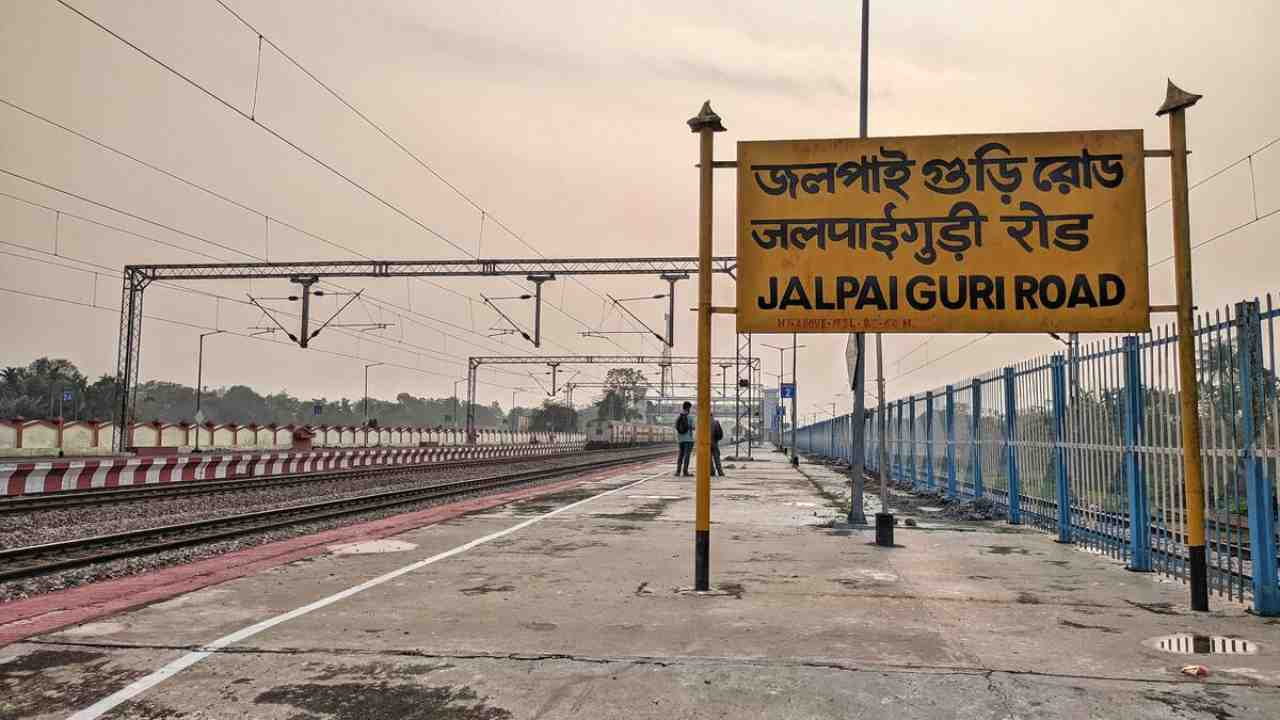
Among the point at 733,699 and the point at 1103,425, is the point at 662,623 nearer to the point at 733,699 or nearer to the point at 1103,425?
the point at 733,699

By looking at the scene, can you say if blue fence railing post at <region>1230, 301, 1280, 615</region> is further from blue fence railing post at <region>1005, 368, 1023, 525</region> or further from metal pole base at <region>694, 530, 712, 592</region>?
blue fence railing post at <region>1005, 368, 1023, 525</region>

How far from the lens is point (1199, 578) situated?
5812mm

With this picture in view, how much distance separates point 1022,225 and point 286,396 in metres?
166

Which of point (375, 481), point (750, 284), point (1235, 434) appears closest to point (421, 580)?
point (750, 284)

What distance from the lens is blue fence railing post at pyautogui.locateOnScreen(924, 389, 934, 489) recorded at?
686 inches

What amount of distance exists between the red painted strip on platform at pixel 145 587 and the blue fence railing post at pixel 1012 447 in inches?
315

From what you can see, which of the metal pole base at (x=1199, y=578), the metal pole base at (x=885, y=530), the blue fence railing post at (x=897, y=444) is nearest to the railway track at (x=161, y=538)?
the metal pole base at (x=885, y=530)

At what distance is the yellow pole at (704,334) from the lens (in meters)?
6.39

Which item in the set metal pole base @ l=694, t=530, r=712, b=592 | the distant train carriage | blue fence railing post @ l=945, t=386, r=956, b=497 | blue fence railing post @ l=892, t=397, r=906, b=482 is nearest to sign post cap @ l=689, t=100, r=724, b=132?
metal pole base @ l=694, t=530, r=712, b=592

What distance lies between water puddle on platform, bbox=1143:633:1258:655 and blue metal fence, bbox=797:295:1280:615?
943 mm

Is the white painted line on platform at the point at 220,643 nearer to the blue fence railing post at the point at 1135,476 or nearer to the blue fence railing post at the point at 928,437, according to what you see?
the blue fence railing post at the point at 1135,476

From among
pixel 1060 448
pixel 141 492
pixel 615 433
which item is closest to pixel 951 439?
pixel 1060 448

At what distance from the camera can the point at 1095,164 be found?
6.67 m

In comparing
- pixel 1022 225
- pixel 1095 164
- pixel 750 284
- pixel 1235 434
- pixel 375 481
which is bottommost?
pixel 375 481
